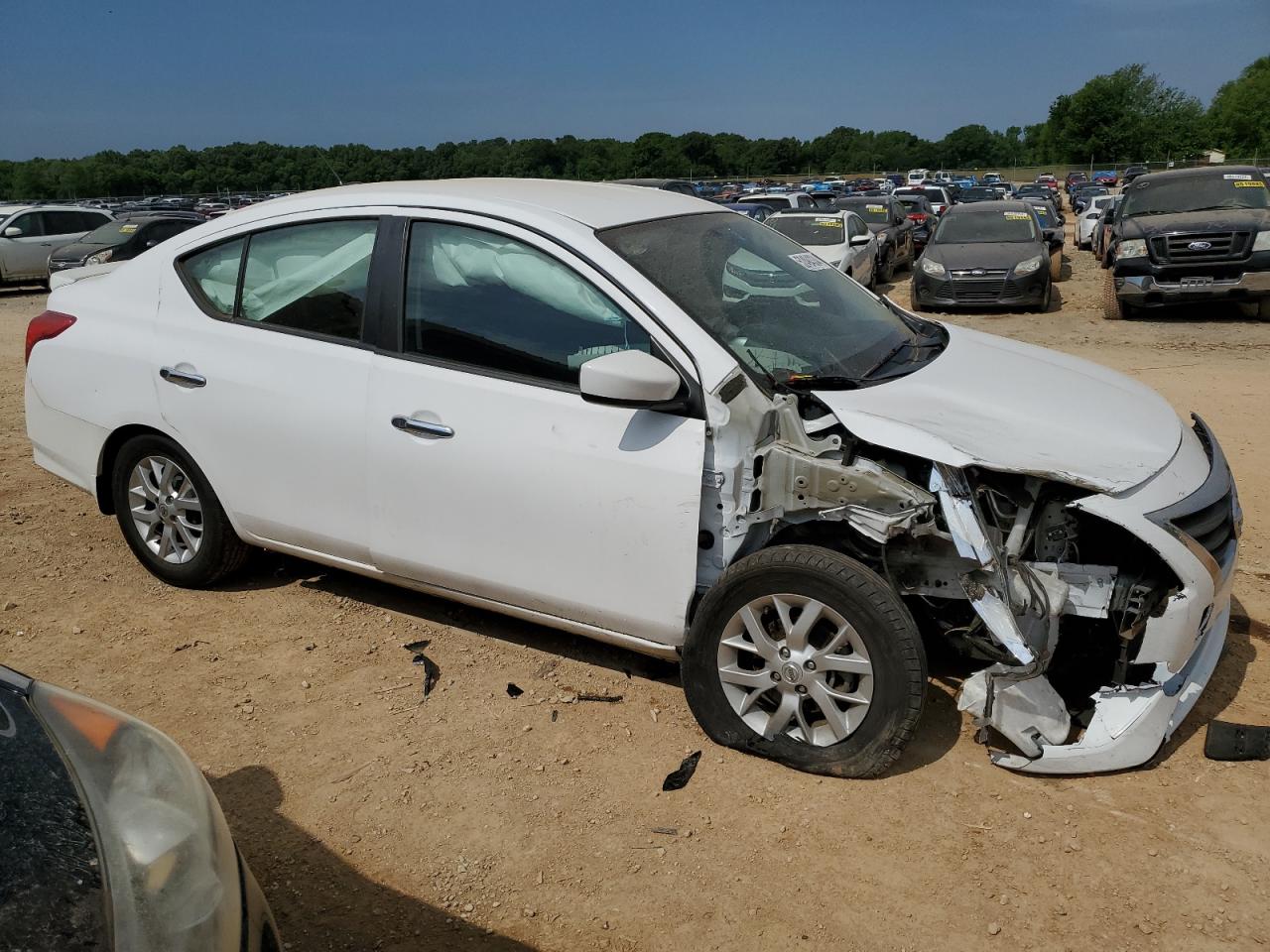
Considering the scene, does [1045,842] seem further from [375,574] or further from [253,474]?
[253,474]

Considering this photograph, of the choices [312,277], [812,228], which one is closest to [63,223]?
[812,228]

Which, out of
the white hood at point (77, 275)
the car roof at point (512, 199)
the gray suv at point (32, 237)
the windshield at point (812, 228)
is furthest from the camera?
the gray suv at point (32, 237)

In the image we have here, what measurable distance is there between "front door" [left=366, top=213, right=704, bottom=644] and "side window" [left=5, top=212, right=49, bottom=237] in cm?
2068

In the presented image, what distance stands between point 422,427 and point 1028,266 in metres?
12.3

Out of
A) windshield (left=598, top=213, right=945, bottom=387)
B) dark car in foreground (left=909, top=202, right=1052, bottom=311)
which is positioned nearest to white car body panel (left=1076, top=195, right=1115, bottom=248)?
dark car in foreground (left=909, top=202, right=1052, bottom=311)

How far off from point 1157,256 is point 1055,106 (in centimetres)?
9789

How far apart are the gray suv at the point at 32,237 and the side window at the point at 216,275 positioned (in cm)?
1925

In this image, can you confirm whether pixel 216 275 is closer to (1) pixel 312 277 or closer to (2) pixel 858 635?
(1) pixel 312 277

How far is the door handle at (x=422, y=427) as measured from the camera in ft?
12.1

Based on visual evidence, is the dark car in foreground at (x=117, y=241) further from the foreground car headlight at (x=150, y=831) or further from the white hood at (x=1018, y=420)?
the foreground car headlight at (x=150, y=831)

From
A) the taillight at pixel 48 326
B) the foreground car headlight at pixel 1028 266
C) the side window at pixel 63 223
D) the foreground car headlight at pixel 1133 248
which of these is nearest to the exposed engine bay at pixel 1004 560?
the taillight at pixel 48 326

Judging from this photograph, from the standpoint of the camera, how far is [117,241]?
18938 mm

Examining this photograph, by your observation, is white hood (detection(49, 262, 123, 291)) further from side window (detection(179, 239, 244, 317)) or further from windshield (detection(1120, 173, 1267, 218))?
windshield (detection(1120, 173, 1267, 218))

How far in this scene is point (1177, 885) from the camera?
2.86 m
